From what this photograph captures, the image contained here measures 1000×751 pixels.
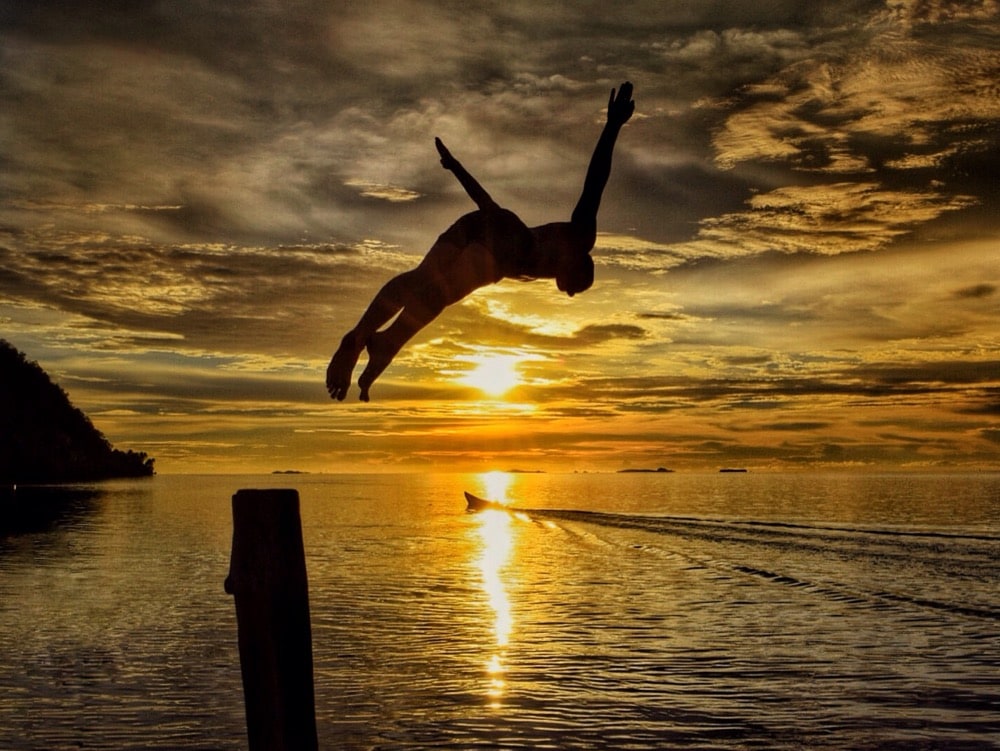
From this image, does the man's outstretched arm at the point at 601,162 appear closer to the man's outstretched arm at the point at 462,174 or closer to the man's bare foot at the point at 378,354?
the man's outstretched arm at the point at 462,174

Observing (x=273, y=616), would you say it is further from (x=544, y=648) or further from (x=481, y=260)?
(x=544, y=648)

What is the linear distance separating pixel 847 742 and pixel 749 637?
9.26 metres

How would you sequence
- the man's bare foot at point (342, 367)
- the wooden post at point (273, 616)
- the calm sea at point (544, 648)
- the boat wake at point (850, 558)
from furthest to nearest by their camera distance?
the boat wake at point (850, 558), the calm sea at point (544, 648), the wooden post at point (273, 616), the man's bare foot at point (342, 367)

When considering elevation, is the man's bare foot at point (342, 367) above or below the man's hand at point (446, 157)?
below

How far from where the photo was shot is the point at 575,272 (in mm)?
6316

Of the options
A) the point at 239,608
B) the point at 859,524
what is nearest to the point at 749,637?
the point at 239,608

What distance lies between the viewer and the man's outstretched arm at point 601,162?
602cm

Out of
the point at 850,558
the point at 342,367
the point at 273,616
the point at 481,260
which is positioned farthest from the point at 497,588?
the point at 481,260

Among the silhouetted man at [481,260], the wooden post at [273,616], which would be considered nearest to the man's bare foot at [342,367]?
the silhouetted man at [481,260]

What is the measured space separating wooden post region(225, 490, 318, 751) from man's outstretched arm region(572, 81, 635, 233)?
3.67 m

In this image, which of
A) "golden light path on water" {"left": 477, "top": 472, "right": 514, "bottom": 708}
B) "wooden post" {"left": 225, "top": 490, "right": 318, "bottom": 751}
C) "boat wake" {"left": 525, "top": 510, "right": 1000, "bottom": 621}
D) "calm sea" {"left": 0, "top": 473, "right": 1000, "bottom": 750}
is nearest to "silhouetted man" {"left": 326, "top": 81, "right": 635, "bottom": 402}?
"wooden post" {"left": 225, "top": 490, "right": 318, "bottom": 751}

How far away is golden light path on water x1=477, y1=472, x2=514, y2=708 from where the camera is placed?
2088 centimetres

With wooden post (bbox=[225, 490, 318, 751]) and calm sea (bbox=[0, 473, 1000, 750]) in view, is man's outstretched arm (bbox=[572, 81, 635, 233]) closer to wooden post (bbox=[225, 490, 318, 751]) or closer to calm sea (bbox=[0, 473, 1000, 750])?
wooden post (bbox=[225, 490, 318, 751])

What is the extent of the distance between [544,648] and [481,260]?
64.5 ft
